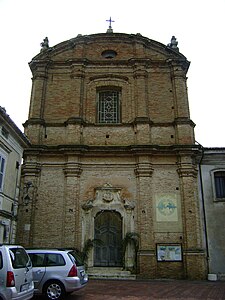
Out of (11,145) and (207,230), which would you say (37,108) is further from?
(207,230)

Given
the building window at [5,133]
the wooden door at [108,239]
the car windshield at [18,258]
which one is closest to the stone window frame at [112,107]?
the wooden door at [108,239]

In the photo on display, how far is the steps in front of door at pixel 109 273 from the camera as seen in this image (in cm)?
1495

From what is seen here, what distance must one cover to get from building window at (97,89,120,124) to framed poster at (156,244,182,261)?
7.34 m

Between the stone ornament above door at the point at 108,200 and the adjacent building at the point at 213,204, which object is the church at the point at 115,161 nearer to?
the stone ornament above door at the point at 108,200

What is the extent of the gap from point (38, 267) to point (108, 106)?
11741 millimetres

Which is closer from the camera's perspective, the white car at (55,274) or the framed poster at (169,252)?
the white car at (55,274)

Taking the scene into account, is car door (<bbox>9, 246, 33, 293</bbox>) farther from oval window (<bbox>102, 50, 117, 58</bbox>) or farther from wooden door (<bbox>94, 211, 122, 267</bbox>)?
oval window (<bbox>102, 50, 117, 58</bbox>)

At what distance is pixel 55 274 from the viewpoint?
30.6 feet

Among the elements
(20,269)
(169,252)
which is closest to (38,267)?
(20,269)

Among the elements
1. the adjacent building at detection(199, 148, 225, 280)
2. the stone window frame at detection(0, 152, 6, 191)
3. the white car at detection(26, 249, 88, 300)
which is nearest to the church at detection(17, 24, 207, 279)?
the adjacent building at detection(199, 148, 225, 280)

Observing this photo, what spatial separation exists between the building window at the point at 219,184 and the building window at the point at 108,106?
6.20 meters

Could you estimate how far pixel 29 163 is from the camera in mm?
17062

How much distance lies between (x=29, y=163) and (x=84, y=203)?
355 centimetres

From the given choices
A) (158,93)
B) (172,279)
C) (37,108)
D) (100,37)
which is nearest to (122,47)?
(100,37)
